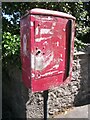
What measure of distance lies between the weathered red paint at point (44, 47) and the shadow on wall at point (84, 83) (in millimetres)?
2118

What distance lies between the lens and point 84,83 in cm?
492

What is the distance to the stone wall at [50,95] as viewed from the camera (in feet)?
13.7

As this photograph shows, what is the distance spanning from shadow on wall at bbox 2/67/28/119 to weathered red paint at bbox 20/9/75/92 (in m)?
1.54

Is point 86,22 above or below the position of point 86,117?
above

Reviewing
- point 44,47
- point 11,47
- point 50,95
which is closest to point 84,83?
point 50,95

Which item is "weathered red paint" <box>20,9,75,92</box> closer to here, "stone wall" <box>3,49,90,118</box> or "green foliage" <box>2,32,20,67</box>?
"green foliage" <box>2,32,20,67</box>

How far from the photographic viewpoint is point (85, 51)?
478 cm

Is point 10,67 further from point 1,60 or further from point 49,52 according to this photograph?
point 49,52

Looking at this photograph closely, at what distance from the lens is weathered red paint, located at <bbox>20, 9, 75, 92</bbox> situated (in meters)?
2.42

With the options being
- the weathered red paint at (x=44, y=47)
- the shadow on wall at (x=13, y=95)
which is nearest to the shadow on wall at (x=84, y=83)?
the shadow on wall at (x=13, y=95)

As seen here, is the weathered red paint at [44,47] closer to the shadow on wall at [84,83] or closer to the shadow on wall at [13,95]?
the shadow on wall at [13,95]

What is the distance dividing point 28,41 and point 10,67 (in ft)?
7.05

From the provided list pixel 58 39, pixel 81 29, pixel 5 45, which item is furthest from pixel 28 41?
pixel 81 29

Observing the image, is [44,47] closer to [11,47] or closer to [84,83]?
[11,47]
